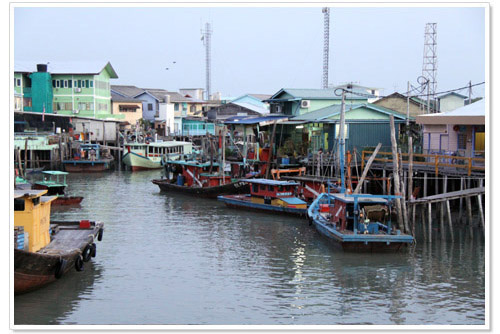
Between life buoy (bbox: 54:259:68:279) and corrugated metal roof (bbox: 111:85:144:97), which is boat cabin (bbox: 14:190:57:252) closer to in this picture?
life buoy (bbox: 54:259:68:279)

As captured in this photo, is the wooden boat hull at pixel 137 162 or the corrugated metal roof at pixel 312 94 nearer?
the corrugated metal roof at pixel 312 94

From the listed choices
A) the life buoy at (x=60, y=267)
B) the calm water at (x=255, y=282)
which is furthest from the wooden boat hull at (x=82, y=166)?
the life buoy at (x=60, y=267)

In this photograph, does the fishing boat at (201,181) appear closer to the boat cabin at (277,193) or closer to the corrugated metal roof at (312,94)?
the boat cabin at (277,193)

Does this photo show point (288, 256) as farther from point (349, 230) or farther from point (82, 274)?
point (82, 274)

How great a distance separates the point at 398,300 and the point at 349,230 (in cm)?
538

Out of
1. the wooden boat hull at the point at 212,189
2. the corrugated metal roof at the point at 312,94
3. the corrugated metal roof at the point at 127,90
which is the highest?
the corrugated metal roof at the point at 127,90

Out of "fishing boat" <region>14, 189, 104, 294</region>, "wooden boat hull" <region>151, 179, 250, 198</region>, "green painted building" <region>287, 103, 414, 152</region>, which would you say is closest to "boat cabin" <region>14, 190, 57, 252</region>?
"fishing boat" <region>14, 189, 104, 294</region>

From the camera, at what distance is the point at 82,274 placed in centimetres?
1906

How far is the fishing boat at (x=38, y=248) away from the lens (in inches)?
634

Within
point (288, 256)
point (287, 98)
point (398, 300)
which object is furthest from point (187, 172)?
point (398, 300)

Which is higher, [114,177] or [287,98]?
[287,98]

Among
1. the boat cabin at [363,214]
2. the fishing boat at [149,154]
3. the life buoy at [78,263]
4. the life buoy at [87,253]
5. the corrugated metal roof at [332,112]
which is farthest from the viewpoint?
the fishing boat at [149,154]

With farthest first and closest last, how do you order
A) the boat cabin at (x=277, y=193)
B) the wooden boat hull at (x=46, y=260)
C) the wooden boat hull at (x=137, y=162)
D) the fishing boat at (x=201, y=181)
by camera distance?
the wooden boat hull at (x=137, y=162) → the fishing boat at (x=201, y=181) → the boat cabin at (x=277, y=193) → the wooden boat hull at (x=46, y=260)

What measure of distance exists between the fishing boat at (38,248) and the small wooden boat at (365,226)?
7728mm
